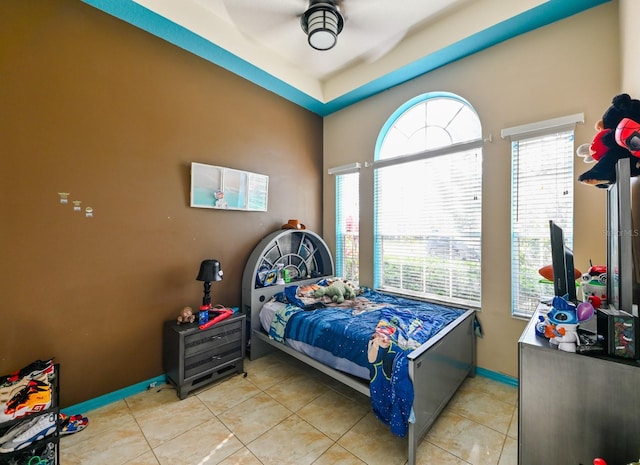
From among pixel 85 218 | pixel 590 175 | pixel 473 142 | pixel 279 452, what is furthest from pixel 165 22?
pixel 279 452

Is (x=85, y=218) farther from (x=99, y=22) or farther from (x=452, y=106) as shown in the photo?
(x=452, y=106)

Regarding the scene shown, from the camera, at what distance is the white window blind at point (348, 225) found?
367 centimetres

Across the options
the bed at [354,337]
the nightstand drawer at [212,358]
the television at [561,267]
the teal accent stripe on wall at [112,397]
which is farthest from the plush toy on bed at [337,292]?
the television at [561,267]

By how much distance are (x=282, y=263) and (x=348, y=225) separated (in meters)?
1.11

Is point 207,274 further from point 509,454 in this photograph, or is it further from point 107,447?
point 509,454

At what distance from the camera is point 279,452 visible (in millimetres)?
1674

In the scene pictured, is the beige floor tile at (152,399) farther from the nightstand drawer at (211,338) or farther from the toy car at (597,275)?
the toy car at (597,275)

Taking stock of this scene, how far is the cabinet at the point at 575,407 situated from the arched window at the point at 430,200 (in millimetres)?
1516

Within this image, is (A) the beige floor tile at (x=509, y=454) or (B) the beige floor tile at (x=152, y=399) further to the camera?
(B) the beige floor tile at (x=152, y=399)

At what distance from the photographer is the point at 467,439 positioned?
177 centimetres

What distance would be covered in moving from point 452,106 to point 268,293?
2.87 meters

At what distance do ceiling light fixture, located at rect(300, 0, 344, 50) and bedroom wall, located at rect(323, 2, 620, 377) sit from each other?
117 centimetres

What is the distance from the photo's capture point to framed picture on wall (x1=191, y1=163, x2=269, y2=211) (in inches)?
103

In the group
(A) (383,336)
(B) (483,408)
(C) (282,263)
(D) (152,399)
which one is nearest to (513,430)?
(B) (483,408)
